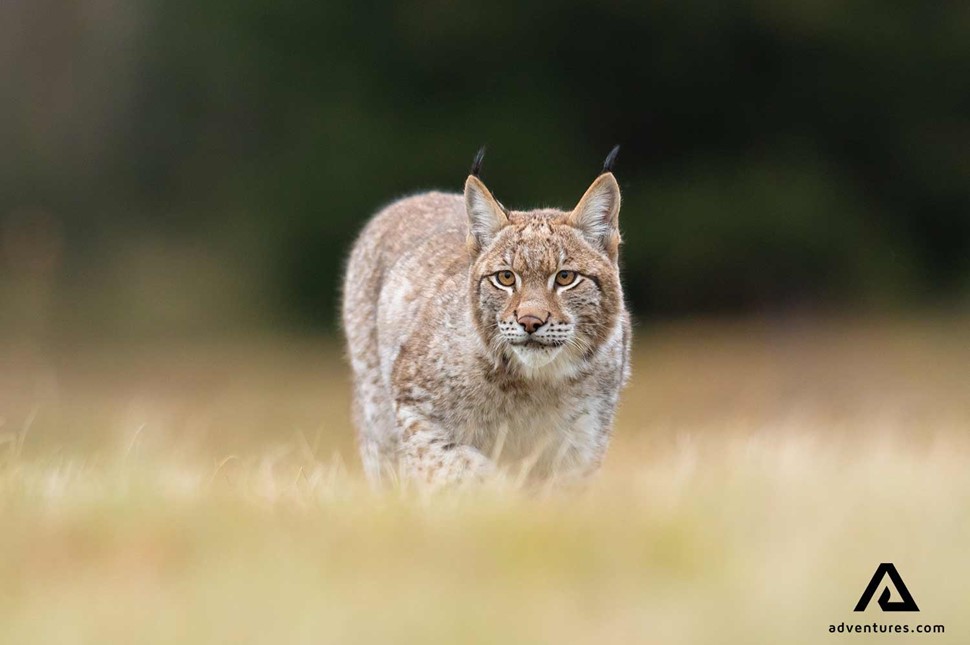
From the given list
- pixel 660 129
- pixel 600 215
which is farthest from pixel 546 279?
pixel 660 129

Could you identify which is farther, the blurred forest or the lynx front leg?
the blurred forest

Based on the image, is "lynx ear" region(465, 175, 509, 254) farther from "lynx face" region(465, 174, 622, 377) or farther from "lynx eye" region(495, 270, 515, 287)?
"lynx eye" region(495, 270, 515, 287)

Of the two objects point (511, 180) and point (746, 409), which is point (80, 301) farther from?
point (746, 409)

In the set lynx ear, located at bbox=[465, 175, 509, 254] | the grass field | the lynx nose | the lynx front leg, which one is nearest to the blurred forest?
lynx ear, located at bbox=[465, 175, 509, 254]

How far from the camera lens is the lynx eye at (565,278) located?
651 cm

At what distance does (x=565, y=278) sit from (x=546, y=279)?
0.31 ft

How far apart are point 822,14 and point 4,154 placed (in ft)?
42.7

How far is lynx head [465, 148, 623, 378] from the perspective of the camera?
6.33m

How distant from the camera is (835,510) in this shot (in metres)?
5.00

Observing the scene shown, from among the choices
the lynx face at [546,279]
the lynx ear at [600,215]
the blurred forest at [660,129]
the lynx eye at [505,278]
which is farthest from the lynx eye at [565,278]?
the blurred forest at [660,129]

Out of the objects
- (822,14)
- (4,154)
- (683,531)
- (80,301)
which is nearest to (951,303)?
(822,14)

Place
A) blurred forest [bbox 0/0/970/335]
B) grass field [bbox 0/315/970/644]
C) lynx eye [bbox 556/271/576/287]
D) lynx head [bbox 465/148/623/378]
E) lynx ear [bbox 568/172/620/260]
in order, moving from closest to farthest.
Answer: grass field [bbox 0/315/970/644] → lynx head [bbox 465/148/623/378] → lynx eye [bbox 556/271/576/287] → lynx ear [bbox 568/172/620/260] → blurred forest [bbox 0/0/970/335]

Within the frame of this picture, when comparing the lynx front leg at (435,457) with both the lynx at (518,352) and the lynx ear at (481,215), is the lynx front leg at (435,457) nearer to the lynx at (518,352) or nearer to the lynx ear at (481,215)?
the lynx at (518,352)

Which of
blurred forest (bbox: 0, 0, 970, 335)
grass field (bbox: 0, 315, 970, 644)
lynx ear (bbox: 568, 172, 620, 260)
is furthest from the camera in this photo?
blurred forest (bbox: 0, 0, 970, 335)
